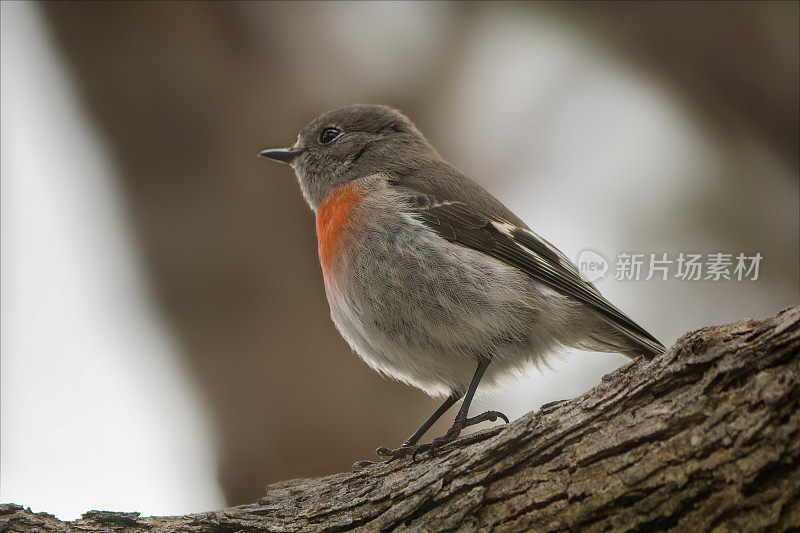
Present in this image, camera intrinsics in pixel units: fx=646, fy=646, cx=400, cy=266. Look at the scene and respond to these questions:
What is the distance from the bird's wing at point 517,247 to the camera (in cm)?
305

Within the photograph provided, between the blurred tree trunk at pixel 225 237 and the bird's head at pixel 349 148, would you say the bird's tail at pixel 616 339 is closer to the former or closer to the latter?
the blurred tree trunk at pixel 225 237

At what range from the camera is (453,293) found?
297 cm

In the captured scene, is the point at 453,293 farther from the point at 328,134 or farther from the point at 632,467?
the point at 328,134

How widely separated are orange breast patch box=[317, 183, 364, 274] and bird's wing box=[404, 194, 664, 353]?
0.34 metres

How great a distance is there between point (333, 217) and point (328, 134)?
0.92 meters

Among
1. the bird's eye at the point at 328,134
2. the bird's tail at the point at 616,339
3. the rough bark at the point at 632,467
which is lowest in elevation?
the rough bark at the point at 632,467

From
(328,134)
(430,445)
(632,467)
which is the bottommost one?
(632,467)

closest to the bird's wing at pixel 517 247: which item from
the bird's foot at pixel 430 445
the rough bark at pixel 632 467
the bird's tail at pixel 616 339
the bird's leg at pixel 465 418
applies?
the bird's tail at pixel 616 339

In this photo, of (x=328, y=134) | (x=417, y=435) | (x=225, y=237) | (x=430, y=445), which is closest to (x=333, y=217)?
(x=225, y=237)

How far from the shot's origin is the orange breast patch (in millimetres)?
3283

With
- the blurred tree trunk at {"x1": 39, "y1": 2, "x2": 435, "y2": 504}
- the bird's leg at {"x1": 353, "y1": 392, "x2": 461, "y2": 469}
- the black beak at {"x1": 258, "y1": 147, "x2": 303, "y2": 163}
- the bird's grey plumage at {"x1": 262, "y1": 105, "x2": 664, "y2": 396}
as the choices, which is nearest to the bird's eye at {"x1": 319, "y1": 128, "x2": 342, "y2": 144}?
the black beak at {"x1": 258, "y1": 147, "x2": 303, "y2": 163}

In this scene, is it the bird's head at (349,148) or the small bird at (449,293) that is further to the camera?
the bird's head at (349,148)

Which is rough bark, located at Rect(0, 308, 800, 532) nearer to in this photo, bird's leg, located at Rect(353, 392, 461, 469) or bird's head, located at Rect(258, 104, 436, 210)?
bird's leg, located at Rect(353, 392, 461, 469)

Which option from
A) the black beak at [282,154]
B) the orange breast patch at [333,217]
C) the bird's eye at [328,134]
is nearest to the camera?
the orange breast patch at [333,217]
